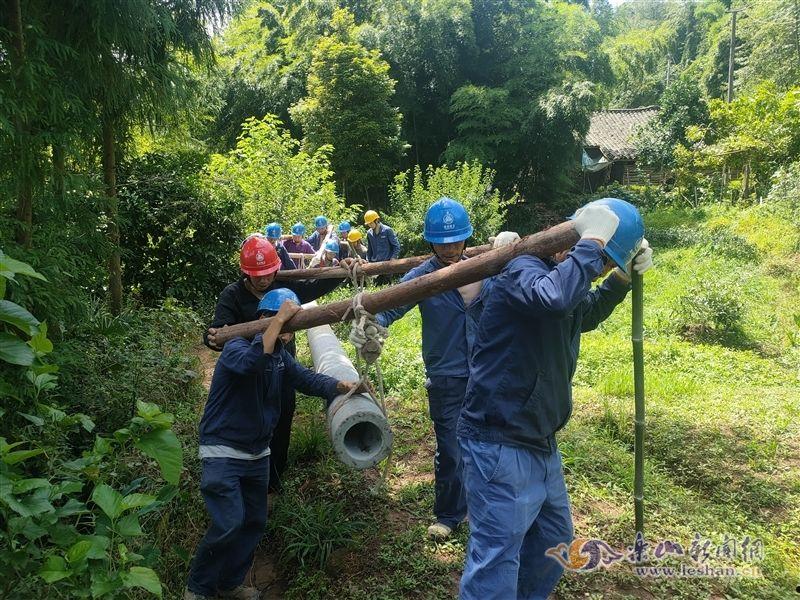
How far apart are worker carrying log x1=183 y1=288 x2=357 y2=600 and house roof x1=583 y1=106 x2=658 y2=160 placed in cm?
2803

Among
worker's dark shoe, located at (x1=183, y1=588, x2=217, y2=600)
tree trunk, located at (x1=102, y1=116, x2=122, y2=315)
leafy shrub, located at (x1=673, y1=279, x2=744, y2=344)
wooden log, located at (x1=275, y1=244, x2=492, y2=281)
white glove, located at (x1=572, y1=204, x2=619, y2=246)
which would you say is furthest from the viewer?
leafy shrub, located at (x1=673, y1=279, x2=744, y2=344)

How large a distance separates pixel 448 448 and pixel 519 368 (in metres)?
1.43

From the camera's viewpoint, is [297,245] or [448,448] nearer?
[448,448]

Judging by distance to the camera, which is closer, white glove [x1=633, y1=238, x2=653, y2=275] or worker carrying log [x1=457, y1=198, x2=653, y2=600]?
worker carrying log [x1=457, y1=198, x2=653, y2=600]

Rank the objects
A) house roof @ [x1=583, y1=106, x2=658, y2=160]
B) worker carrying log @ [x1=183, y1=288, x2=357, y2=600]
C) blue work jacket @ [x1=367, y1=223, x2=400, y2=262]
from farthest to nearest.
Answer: house roof @ [x1=583, y1=106, x2=658, y2=160]
blue work jacket @ [x1=367, y1=223, x2=400, y2=262]
worker carrying log @ [x1=183, y1=288, x2=357, y2=600]

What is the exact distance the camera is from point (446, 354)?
12.2 ft

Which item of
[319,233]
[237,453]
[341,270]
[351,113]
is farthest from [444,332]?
[351,113]

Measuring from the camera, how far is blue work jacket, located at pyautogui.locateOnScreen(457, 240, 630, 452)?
241cm

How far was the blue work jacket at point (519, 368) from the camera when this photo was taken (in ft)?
7.91

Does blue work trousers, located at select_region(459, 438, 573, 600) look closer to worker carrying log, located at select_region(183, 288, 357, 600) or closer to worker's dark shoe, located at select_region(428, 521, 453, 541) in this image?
worker carrying log, located at select_region(183, 288, 357, 600)

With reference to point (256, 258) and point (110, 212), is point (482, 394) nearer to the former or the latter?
point (256, 258)

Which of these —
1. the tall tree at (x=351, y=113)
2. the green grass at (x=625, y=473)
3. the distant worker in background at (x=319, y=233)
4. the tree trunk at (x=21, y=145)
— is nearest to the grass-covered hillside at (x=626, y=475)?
the green grass at (x=625, y=473)

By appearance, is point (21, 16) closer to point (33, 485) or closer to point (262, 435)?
point (262, 435)

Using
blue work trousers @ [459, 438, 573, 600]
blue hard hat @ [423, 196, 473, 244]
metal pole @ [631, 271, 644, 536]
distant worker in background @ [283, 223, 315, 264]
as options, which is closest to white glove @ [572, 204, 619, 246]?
metal pole @ [631, 271, 644, 536]
